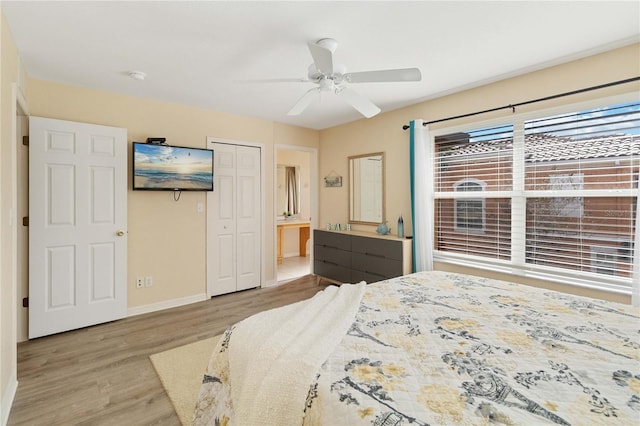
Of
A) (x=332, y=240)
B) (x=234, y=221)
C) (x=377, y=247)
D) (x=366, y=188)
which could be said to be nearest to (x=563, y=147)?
(x=377, y=247)

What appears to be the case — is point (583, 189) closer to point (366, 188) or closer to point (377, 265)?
point (377, 265)

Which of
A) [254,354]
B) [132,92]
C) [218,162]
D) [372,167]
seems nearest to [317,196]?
[372,167]

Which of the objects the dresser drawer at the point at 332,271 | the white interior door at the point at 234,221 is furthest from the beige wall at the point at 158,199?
the dresser drawer at the point at 332,271

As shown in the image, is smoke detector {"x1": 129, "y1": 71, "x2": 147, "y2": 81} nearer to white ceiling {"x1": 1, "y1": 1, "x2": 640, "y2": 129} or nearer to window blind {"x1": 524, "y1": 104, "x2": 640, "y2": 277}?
white ceiling {"x1": 1, "y1": 1, "x2": 640, "y2": 129}

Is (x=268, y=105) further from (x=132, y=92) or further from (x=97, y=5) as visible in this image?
(x=97, y=5)

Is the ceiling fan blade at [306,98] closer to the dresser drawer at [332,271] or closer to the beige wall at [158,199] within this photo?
the beige wall at [158,199]

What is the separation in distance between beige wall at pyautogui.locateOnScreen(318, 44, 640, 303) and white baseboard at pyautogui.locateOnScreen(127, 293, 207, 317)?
2314 millimetres

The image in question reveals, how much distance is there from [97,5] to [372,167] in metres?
3.32

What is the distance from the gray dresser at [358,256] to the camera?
3652 mm

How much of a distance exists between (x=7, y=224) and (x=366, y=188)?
12.1 ft

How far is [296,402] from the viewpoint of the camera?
1.06m

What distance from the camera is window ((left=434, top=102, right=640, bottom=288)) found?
7.99 ft

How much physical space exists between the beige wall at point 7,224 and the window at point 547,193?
3.77 meters

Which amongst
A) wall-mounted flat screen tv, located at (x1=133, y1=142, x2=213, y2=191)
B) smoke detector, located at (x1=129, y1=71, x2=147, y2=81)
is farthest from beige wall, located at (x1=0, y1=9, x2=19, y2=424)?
wall-mounted flat screen tv, located at (x1=133, y1=142, x2=213, y2=191)
